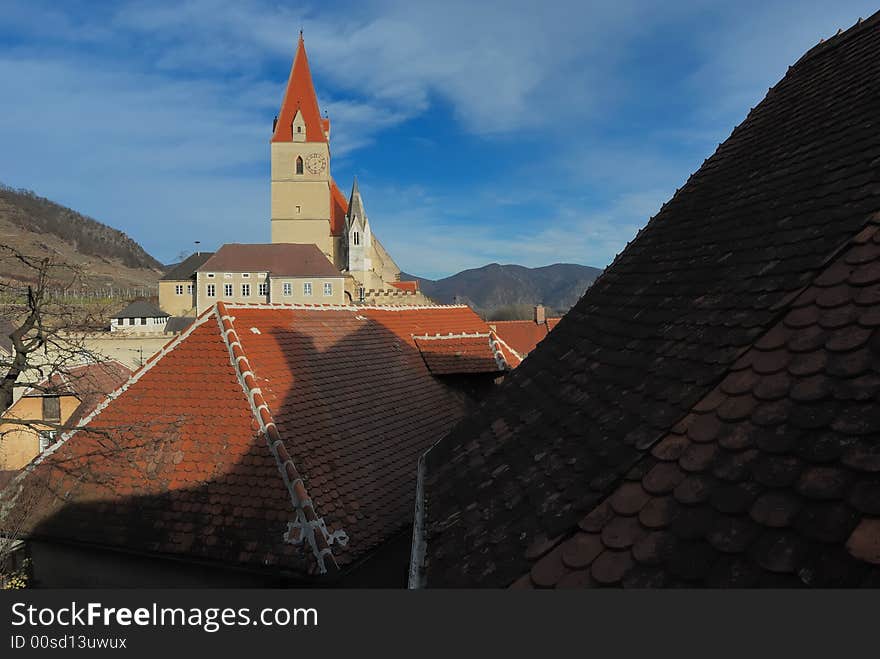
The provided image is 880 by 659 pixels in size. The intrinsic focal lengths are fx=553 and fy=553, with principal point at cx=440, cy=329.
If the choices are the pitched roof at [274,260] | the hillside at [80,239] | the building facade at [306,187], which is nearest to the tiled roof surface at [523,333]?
the pitched roof at [274,260]

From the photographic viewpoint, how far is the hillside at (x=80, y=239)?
103188 millimetres

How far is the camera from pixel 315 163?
58.3 metres

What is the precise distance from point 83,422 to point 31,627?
681 centimetres

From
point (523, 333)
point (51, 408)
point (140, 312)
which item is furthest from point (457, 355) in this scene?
point (140, 312)

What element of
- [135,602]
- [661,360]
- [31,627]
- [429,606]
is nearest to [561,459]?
[661,360]

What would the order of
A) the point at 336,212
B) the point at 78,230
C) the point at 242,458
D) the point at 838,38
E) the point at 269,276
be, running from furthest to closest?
1. the point at 78,230
2. the point at 336,212
3. the point at 269,276
4. the point at 242,458
5. the point at 838,38

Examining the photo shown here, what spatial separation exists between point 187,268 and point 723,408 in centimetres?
6437

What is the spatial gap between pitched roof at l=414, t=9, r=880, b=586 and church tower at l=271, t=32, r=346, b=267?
5662 centimetres

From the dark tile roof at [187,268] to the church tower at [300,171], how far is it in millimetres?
8707

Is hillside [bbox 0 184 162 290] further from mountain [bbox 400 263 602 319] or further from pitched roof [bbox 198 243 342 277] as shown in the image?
mountain [bbox 400 263 602 319]

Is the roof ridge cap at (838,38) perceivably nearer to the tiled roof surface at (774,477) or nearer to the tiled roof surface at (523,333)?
the tiled roof surface at (774,477)

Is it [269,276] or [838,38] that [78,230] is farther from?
[838,38]

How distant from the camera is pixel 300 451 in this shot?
7426 mm

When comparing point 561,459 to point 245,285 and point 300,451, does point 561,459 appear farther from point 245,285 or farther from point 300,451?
point 245,285
